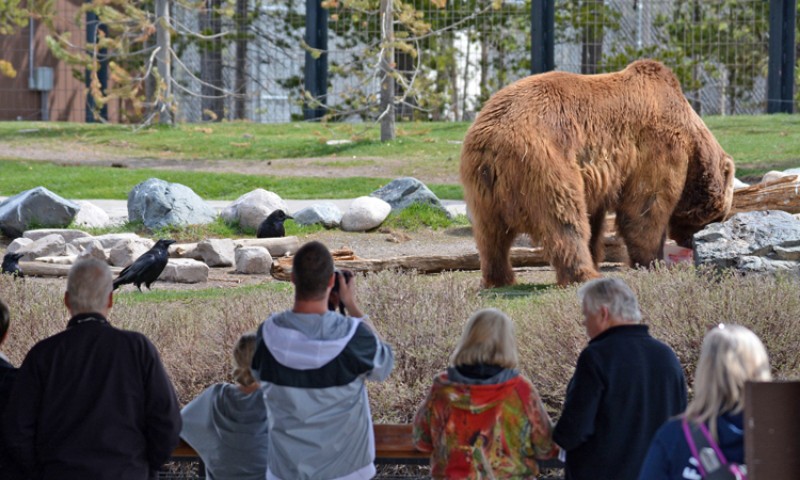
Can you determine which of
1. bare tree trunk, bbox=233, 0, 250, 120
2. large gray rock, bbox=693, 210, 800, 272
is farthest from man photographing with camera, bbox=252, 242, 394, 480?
bare tree trunk, bbox=233, 0, 250, 120

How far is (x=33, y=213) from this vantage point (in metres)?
15.3

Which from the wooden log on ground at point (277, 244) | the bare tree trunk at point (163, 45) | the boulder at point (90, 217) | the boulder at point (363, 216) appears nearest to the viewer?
the wooden log on ground at point (277, 244)

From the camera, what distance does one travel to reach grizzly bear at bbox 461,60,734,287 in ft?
34.3

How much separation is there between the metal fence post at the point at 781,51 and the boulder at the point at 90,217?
15442mm

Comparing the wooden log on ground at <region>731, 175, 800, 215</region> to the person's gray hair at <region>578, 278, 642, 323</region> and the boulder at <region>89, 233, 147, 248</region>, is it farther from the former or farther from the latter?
the person's gray hair at <region>578, 278, 642, 323</region>

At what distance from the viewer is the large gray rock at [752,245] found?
10.3 meters

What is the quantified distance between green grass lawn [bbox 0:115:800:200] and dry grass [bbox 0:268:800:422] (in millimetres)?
9585

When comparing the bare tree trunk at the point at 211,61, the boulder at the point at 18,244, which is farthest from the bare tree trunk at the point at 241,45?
the boulder at the point at 18,244

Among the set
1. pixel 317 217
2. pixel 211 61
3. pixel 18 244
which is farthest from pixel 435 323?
pixel 211 61

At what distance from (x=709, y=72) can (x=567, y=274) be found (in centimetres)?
1781

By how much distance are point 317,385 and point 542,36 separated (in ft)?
70.9

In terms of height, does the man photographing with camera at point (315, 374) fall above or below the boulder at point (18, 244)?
above

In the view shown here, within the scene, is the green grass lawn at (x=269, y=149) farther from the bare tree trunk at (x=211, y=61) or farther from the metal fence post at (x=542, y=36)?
the metal fence post at (x=542, y=36)

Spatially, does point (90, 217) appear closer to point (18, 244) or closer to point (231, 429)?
point (18, 244)
